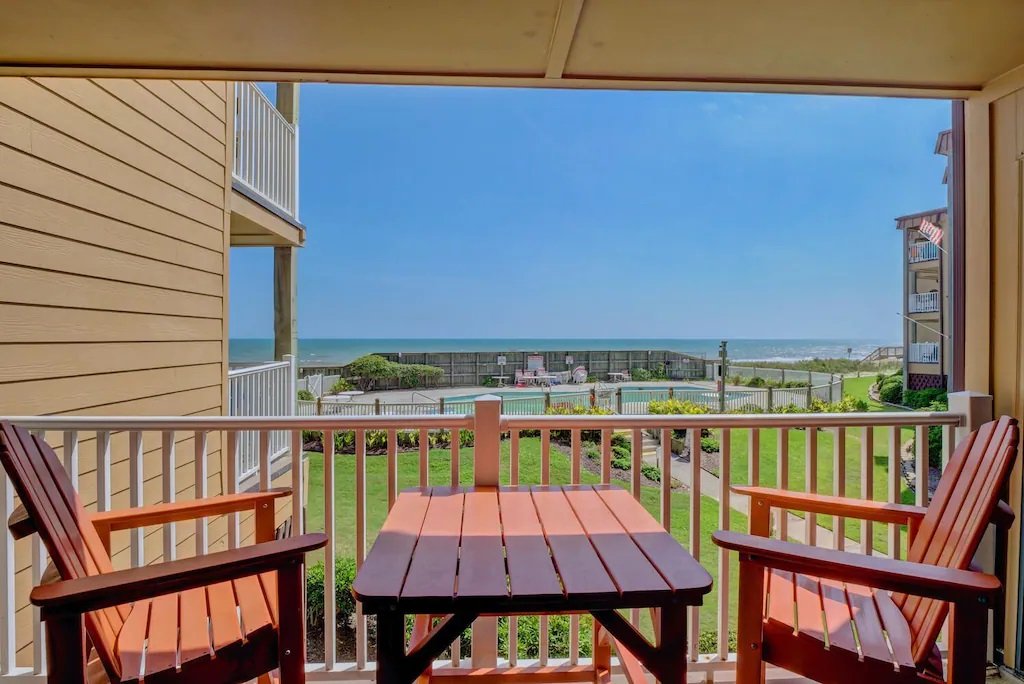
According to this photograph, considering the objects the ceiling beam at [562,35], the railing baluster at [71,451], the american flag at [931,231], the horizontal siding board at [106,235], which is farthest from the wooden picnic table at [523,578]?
the american flag at [931,231]

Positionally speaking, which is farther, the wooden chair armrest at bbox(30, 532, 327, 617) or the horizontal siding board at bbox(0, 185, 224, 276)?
the horizontal siding board at bbox(0, 185, 224, 276)

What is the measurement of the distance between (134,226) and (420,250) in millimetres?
26203

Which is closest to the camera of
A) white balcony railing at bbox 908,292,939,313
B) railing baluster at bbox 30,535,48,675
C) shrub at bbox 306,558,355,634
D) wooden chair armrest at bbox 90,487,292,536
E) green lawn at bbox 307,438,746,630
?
wooden chair armrest at bbox 90,487,292,536

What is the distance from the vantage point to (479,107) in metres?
23.3

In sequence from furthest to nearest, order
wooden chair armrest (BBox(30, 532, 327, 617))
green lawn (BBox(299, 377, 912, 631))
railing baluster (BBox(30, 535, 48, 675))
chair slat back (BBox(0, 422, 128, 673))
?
green lawn (BBox(299, 377, 912, 631)), railing baluster (BBox(30, 535, 48, 675)), chair slat back (BBox(0, 422, 128, 673)), wooden chair armrest (BBox(30, 532, 327, 617))

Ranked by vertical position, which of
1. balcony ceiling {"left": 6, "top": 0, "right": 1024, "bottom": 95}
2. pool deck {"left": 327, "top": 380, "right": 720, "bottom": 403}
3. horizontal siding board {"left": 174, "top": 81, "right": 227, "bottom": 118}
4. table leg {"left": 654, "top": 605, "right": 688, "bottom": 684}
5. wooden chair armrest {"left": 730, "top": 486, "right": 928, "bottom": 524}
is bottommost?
pool deck {"left": 327, "top": 380, "right": 720, "bottom": 403}

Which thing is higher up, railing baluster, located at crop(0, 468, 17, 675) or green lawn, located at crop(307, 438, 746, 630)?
railing baluster, located at crop(0, 468, 17, 675)

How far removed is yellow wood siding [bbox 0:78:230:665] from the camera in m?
2.23

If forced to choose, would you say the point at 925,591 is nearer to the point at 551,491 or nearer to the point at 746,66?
the point at 551,491

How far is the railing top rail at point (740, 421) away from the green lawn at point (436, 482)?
380 cm

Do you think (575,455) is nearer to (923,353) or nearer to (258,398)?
(923,353)

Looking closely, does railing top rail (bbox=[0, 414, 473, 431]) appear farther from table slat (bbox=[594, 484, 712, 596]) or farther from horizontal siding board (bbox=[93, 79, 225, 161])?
horizontal siding board (bbox=[93, 79, 225, 161])

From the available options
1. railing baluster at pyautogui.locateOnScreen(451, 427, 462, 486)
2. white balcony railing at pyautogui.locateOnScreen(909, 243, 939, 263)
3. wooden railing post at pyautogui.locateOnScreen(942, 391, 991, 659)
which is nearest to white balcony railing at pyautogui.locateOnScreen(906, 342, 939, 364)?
white balcony railing at pyautogui.locateOnScreen(909, 243, 939, 263)

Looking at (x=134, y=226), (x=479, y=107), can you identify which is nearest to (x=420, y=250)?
(x=479, y=107)
